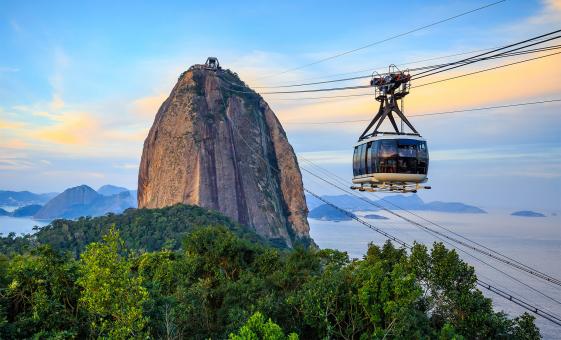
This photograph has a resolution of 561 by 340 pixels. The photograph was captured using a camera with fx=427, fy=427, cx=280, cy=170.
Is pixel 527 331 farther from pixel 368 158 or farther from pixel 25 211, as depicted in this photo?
pixel 25 211

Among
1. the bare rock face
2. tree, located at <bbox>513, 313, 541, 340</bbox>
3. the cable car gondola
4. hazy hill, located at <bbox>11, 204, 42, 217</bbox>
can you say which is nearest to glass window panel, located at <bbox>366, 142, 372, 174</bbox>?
the cable car gondola

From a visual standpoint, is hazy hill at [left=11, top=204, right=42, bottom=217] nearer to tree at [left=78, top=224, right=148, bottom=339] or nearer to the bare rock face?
the bare rock face

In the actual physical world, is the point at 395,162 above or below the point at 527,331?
above

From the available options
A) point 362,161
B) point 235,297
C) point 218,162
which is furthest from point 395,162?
point 218,162

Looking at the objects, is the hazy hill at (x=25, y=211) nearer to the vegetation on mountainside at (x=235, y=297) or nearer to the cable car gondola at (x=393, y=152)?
the vegetation on mountainside at (x=235, y=297)

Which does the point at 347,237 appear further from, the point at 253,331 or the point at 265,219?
the point at 253,331
